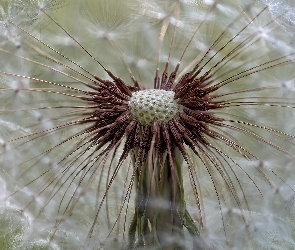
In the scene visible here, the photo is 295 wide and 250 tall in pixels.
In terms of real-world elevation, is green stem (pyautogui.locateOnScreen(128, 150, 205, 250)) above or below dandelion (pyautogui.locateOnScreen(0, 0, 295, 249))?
below

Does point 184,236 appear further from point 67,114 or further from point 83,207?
point 67,114

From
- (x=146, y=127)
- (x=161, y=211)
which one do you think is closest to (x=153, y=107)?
(x=146, y=127)

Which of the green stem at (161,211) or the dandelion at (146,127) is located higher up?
the dandelion at (146,127)

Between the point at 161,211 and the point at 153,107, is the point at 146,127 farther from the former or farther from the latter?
the point at 161,211

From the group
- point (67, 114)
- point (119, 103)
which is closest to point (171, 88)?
point (119, 103)

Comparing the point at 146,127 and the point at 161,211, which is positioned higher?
the point at 146,127

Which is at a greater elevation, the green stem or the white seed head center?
the white seed head center
